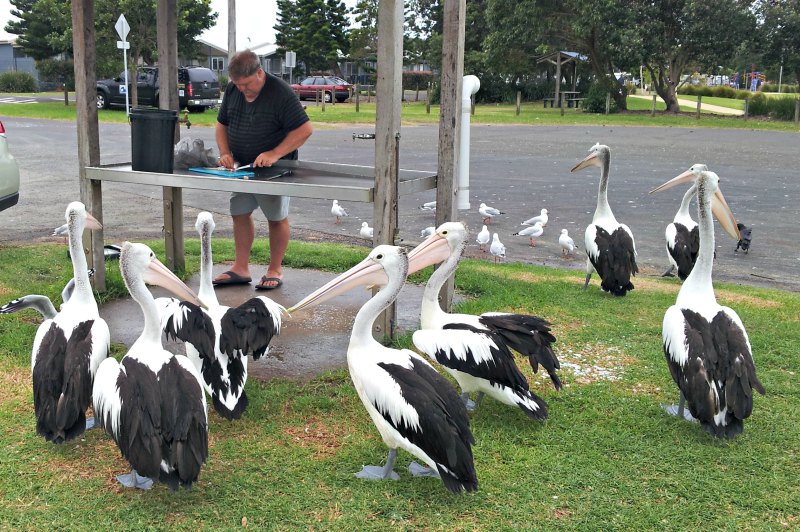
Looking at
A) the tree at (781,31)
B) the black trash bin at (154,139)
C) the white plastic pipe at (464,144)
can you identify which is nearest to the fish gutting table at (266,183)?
the black trash bin at (154,139)

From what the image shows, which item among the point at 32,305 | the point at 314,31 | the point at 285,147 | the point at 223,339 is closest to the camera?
the point at 223,339

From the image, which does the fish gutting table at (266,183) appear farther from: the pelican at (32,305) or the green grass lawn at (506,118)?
the green grass lawn at (506,118)

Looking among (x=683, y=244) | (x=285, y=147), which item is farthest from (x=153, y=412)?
(x=683, y=244)

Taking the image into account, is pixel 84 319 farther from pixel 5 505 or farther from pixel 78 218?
pixel 5 505

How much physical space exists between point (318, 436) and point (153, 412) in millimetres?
1086

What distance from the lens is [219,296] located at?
6652 millimetres

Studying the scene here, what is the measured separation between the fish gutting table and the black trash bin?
104 mm

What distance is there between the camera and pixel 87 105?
20.5 ft

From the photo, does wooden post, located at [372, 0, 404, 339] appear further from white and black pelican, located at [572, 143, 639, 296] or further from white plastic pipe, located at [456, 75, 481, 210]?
white and black pelican, located at [572, 143, 639, 296]

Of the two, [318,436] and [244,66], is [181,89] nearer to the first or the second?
[244,66]

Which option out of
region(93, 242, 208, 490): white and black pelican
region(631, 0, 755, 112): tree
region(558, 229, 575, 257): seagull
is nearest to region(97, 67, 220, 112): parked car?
region(631, 0, 755, 112): tree

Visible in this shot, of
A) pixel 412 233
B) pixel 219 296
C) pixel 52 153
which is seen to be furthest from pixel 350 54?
pixel 219 296

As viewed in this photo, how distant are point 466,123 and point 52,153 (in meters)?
15.1

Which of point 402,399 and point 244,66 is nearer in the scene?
point 402,399
